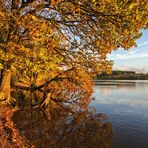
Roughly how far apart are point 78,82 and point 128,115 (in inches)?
280

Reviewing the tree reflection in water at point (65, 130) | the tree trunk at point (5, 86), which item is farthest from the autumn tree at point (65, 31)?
the tree reflection in water at point (65, 130)

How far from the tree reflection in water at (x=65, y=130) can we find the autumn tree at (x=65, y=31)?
12.9 ft

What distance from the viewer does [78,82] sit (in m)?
34.5

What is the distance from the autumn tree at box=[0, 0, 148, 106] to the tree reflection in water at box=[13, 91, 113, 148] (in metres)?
3.92

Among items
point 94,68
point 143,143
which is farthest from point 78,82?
point 143,143

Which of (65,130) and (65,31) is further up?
(65,31)

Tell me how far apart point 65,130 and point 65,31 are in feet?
26.8

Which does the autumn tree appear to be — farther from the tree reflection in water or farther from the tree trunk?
the tree reflection in water

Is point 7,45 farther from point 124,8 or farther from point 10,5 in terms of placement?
point 124,8

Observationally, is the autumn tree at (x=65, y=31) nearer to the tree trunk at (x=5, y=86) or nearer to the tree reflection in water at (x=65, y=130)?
the tree trunk at (x=5, y=86)

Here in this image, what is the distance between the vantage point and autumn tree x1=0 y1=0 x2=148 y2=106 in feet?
57.9

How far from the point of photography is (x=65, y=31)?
23.7 m

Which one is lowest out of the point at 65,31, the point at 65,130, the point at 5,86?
the point at 65,130

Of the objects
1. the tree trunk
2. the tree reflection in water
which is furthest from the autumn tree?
the tree reflection in water
